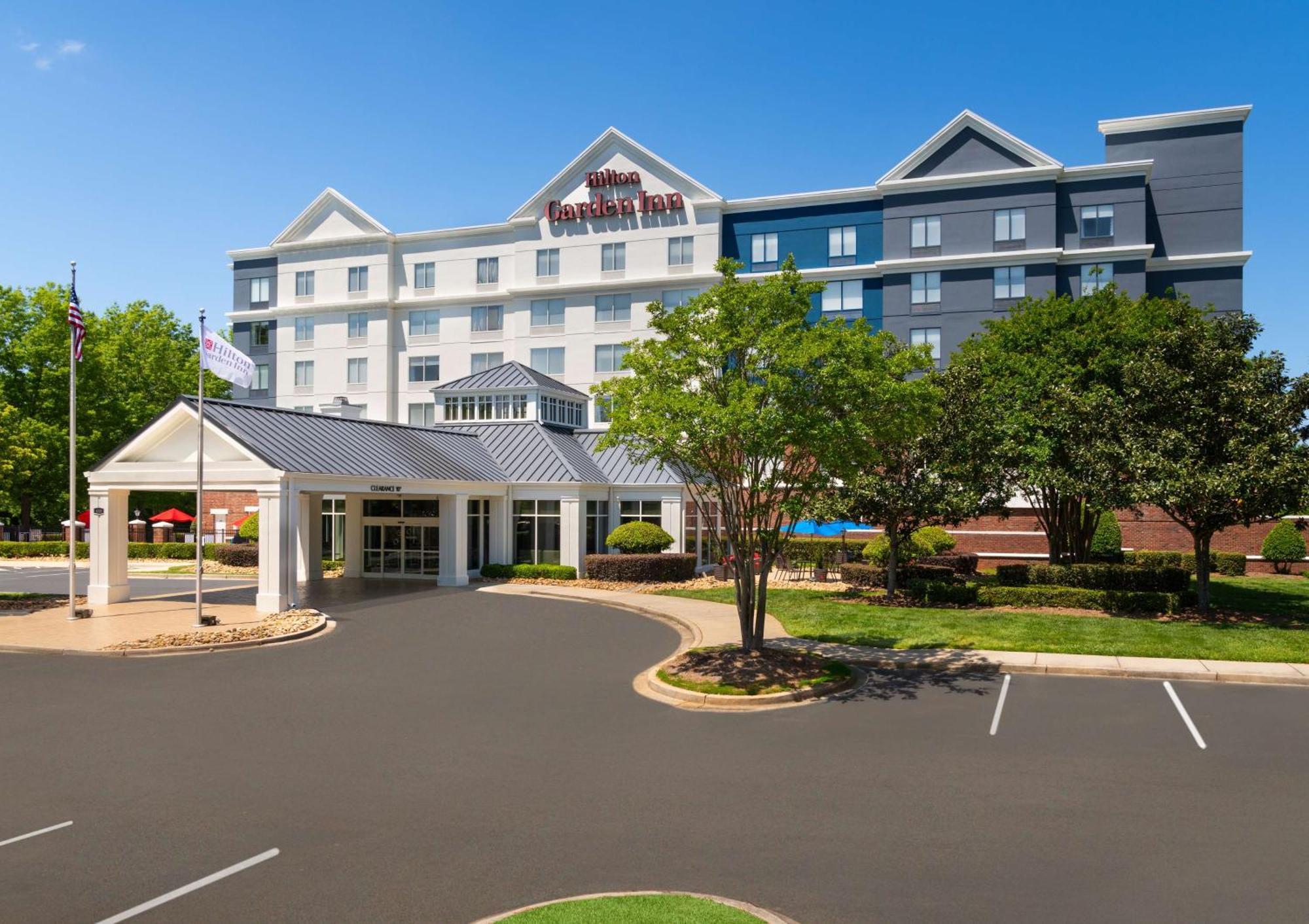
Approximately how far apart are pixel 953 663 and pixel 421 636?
12245mm

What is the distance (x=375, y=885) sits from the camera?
7.99 metres

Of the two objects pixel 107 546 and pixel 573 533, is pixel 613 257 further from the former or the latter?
pixel 107 546

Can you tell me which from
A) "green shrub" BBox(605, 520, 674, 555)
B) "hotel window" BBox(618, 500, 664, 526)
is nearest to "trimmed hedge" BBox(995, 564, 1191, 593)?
"green shrub" BBox(605, 520, 674, 555)

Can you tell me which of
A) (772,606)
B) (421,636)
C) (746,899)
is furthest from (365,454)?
(746,899)

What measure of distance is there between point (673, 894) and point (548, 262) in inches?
2117

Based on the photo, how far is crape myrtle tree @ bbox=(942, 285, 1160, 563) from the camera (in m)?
25.6

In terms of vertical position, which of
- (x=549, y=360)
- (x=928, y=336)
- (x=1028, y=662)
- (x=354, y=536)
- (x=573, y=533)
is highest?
(x=928, y=336)

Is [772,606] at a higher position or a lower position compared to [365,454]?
lower

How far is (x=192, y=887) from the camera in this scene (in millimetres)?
7961

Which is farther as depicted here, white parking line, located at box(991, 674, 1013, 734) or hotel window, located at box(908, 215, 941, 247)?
hotel window, located at box(908, 215, 941, 247)

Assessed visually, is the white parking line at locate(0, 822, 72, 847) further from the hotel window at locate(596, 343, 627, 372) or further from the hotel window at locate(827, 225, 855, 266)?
the hotel window at locate(827, 225, 855, 266)

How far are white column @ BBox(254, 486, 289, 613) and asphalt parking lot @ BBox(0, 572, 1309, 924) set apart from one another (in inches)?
311

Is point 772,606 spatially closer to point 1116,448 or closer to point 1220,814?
point 1116,448

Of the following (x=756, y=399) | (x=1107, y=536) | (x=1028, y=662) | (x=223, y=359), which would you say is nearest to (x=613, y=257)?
(x=1107, y=536)
